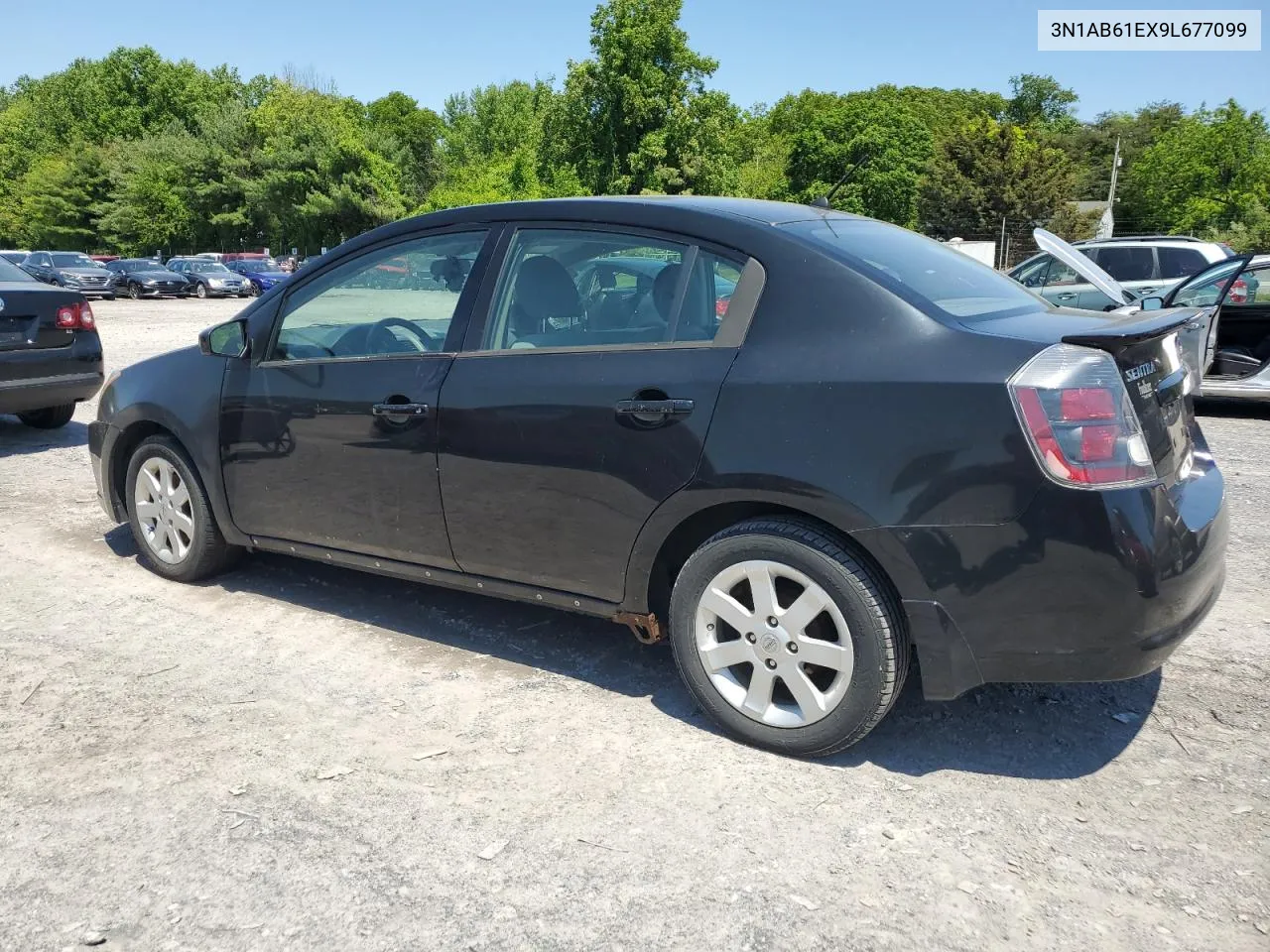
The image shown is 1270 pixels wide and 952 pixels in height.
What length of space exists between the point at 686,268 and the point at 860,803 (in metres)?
1.75

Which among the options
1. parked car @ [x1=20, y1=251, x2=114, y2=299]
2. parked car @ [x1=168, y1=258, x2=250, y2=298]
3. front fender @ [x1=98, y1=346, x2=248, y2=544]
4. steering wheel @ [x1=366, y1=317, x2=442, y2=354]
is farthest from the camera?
parked car @ [x1=168, y1=258, x2=250, y2=298]

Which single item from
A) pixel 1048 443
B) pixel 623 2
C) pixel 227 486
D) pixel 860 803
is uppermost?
pixel 623 2

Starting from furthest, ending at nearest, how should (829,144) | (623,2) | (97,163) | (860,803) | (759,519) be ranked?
(829,144) → (97,163) → (623,2) → (759,519) → (860,803)

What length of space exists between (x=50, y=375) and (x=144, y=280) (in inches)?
1347

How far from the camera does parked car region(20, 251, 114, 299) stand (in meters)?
35.1

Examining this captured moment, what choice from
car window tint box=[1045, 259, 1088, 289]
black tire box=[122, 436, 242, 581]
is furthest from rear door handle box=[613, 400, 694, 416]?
car window tint box=[1045, 259, 1088, 289]

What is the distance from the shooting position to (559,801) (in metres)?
3.02

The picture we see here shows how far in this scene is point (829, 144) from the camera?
3332 inches

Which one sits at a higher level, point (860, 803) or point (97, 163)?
point (97, 163)

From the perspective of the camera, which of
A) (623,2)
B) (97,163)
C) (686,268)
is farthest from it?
(97,163)

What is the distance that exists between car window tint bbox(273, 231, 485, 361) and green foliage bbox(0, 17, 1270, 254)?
135 feet

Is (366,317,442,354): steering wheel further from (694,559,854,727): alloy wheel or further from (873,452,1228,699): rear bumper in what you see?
(873,452,1228,699): rear bumper

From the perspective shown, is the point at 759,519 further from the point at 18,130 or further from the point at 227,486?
the point at 18,130

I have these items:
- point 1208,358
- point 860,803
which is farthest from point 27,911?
point 1208,358
